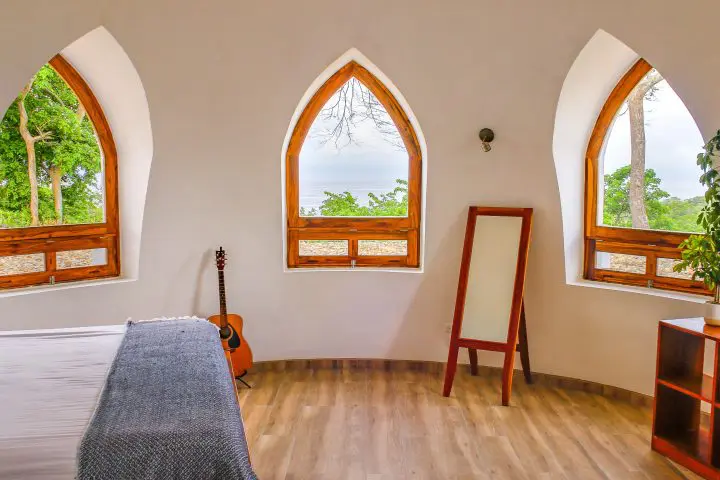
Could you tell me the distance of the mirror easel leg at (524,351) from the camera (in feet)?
13.6

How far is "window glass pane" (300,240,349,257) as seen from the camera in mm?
4602

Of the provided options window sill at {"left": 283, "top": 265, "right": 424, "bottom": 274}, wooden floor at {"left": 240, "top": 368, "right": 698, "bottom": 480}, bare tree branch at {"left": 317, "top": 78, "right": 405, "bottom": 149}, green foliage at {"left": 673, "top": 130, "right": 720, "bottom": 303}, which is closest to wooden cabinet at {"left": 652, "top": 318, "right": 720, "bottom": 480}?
wooden floor at {"left": 240, "top": 368, "right": 698, "bottom": 480}

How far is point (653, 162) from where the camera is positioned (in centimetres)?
398

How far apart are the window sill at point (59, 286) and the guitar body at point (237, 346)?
68 cm

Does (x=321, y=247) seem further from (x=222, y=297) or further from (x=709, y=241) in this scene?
(x=709, y=241)

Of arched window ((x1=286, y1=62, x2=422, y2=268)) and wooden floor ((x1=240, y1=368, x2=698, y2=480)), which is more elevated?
arched window ((x1=286, y1=62, x2=422, y2=268))

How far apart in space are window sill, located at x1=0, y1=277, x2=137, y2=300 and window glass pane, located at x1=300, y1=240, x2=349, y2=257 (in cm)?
119

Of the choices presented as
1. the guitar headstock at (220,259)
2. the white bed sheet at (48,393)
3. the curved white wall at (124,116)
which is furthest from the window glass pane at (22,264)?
the white bed sheet at (48,393)

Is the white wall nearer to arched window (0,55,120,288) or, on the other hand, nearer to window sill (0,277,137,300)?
window sill (0,277,137,300)

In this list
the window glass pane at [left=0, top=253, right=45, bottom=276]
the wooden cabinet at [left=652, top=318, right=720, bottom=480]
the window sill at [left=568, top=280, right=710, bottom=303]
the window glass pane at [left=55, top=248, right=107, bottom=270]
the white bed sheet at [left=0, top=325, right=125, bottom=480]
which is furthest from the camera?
the window glass pane at [left=55, top=248, right=107, bottom=270]

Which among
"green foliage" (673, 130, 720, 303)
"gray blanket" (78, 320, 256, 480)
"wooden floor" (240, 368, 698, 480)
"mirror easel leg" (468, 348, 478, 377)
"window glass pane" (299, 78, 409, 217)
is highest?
"window glass pane" (299, 78, 409, 217)

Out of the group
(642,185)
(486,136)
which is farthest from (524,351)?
(486,136)

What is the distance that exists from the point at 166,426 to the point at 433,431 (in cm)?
190

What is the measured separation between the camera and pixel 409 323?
177 inches
